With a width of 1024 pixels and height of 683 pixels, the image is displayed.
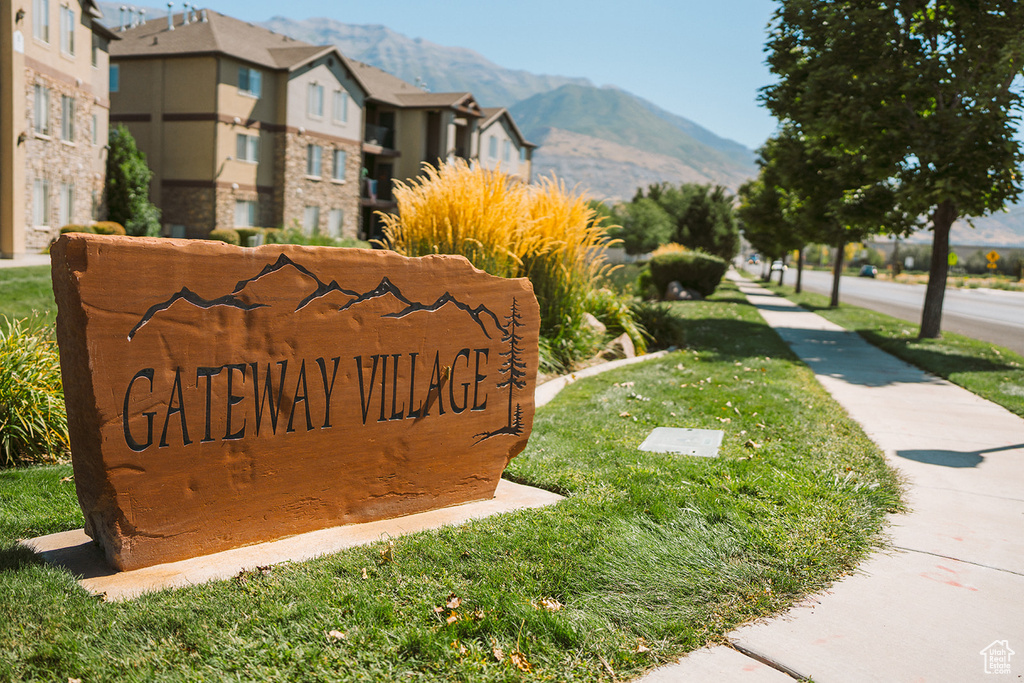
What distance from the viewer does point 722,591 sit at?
354 centimetres

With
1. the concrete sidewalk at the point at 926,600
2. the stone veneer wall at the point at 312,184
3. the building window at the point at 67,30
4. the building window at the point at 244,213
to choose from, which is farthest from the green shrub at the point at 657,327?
the stone veneer wall at the point at 312,184

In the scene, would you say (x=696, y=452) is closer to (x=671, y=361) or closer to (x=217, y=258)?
(x=217, y=258)

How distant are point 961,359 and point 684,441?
319 inches

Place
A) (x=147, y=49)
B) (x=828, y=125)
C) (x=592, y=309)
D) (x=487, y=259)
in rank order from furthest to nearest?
(x=147, y=49), (x=828, y=125), (x=592, y=309), (x=487, y=259)

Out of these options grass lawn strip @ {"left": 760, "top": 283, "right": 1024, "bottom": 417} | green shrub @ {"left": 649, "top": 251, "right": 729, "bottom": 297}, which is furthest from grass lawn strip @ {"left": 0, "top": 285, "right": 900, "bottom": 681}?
green shrub @ {"left": 649, "top": 251, "right": 729, "bottom": 297}

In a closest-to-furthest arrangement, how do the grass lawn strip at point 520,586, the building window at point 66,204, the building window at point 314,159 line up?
1. the grass lawn strip at point 520,586
2. the building window at point 66,204
3. the building window at point 314,159

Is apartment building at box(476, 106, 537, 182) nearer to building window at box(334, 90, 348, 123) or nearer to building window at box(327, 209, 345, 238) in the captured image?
building window at box(334, 90, 348, 123)

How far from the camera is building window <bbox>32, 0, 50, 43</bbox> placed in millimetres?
19375

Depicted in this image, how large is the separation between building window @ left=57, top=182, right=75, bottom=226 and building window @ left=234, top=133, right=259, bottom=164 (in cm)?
689

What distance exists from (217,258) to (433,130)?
36056 mm

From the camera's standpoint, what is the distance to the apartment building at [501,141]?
1617 inches

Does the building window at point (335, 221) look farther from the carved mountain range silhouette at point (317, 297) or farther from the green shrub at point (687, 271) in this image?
the carved mountain range silhouette at point (317, 297)

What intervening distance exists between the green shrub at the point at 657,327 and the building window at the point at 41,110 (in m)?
17.6

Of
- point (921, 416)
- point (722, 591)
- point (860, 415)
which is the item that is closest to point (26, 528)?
point (722, 591)
